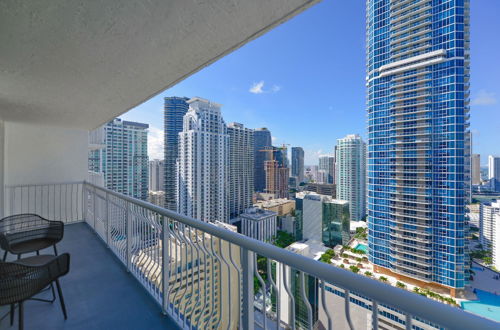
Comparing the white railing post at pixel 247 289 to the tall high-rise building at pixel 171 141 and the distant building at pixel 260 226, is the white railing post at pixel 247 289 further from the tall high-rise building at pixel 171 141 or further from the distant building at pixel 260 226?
the tall high-rise building at pixel 171 141

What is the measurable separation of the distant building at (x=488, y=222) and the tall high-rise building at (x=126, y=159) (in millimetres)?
19973

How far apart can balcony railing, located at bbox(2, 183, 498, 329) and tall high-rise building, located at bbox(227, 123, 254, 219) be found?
1672 centimetres

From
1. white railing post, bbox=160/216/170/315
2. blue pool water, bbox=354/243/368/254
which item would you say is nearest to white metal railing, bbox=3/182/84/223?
white railing post, bbox=160/216/170/315

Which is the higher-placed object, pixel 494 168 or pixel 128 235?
pixel 494 168

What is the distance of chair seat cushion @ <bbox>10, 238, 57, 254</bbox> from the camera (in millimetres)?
2191

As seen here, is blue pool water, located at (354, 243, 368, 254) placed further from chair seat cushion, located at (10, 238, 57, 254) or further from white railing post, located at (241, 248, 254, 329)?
chair seat cushion, located at (10, 238, 57, 254)

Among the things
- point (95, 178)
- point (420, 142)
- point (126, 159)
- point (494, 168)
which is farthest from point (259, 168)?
point (95, 178)

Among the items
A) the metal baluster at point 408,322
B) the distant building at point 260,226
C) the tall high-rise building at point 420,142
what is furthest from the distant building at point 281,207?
the metal baluster at point 408,322

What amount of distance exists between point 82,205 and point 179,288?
15.8ft

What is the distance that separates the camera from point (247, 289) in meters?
1.19

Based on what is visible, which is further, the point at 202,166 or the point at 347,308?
the point at 202,166

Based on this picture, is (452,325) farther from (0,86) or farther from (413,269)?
(413,269)

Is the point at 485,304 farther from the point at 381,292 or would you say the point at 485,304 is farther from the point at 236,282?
the point at 381,292

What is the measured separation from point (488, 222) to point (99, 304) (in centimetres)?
1769
